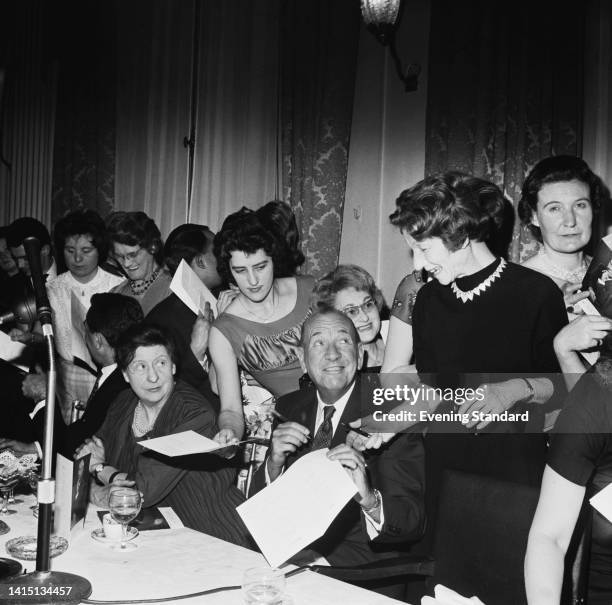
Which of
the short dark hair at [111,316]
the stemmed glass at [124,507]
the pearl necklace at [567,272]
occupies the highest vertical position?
the pearl necklace at [567,272]

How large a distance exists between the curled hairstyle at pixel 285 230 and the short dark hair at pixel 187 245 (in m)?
0.30

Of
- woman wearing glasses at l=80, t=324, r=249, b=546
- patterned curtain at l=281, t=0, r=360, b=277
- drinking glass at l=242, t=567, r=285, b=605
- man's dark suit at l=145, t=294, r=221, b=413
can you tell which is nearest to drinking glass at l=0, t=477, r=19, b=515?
woman wearing glasses at l=80, t=324, r=249, b=546

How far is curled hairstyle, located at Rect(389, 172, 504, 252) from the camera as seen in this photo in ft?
7.32

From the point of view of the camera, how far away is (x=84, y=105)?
5629 mm

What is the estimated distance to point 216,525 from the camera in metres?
2.61

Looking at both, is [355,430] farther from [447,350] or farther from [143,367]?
[143,367]

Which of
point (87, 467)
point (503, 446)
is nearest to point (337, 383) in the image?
point (503, 446)

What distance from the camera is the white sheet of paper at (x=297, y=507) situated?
5.54 feet

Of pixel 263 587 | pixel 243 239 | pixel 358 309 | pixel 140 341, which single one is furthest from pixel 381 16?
pixel 263 587

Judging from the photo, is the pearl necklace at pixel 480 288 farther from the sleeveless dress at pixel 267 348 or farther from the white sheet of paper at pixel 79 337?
the white sheet of paper at pixel 79 337

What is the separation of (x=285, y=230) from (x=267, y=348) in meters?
0.62

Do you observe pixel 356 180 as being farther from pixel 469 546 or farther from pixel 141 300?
pixel 469 546

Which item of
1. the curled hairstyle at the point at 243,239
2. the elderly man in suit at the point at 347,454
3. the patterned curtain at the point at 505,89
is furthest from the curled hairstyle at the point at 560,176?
the curled hairstyle at the point at 243,239

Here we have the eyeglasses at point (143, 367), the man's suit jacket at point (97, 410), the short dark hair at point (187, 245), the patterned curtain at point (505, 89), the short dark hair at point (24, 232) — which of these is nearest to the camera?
the eyeglasses at point (143, 367)
